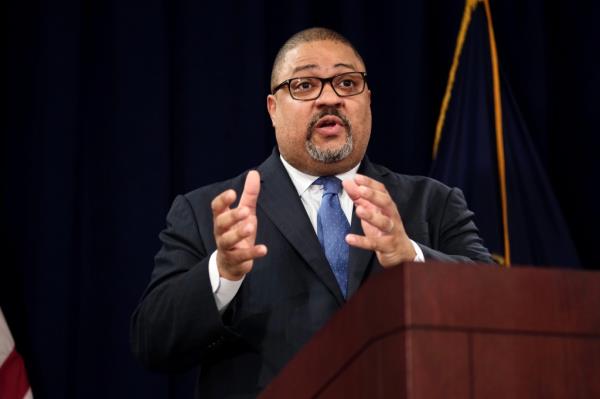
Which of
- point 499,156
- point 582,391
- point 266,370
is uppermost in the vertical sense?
point 499,156

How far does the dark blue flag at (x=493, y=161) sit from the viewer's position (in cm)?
303

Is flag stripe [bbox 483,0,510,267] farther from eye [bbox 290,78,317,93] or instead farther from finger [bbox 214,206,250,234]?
finger [bbox 214,206,250,234]

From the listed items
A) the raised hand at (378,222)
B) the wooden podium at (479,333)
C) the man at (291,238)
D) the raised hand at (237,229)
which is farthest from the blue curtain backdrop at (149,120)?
the wooden podium at (479,333)

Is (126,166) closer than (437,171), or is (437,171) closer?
(126,166)

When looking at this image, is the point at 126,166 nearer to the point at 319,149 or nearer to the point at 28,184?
the point at 28,184

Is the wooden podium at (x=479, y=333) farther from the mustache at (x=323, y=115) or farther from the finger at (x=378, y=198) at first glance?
the mustache at (x=323, y=115)

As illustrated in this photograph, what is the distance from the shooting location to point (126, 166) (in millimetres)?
2926

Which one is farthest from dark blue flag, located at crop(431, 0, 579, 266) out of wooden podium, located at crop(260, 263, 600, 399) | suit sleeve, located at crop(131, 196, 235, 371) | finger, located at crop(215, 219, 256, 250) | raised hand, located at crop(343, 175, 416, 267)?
wooden podium, located at crop(260, 263, 600, 399)

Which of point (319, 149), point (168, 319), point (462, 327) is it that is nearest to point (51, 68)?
point (319, 149)

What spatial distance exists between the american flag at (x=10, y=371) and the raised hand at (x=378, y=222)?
1.35m

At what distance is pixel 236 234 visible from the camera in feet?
5.31

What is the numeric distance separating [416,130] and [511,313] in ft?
6.93

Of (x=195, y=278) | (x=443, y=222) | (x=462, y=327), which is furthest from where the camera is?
(x=443, y=222)

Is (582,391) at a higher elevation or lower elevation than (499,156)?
lower
